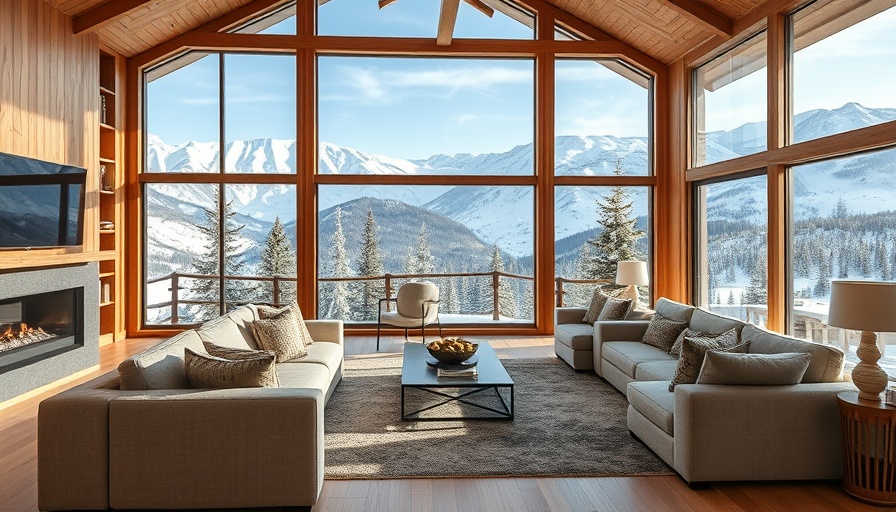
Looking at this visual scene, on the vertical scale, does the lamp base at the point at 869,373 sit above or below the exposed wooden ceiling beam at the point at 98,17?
below

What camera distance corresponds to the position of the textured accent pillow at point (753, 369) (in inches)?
142

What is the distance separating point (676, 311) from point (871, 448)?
2679 mm

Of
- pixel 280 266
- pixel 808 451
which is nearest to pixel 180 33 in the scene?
pixel 280 266

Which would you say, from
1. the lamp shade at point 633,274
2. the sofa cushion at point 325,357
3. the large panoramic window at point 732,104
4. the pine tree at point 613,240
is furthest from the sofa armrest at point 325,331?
the large panoramic window at point 732,104

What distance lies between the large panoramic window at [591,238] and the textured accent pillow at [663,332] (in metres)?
3.03

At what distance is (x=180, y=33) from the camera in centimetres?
856

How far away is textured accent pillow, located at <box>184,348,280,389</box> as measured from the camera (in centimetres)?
336

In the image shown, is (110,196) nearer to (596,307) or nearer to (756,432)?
(596,307)

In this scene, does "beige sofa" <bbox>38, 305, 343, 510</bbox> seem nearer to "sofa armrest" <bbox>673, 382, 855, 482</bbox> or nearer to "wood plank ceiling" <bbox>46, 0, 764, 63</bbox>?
"sofa armrest" <bbox>673, 382, 855, 482</bbox>

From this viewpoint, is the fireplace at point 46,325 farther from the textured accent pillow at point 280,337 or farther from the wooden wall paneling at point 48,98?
the textured accent pillow at point 280,337

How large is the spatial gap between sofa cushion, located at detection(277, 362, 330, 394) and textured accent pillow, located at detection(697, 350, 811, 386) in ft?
7.77

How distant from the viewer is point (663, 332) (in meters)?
5.75

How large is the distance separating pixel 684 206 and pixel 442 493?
6.20 m

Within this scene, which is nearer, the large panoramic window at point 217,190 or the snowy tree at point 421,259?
the large panoramic window at point 217,190
